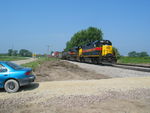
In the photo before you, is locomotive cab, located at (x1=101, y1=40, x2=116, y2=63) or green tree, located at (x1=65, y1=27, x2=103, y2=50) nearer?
locomotive cab, located at (x1=101, y1=40, x2=116, y2=63)

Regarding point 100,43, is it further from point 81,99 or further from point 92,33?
point 92,33

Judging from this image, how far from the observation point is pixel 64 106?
551 centimetres

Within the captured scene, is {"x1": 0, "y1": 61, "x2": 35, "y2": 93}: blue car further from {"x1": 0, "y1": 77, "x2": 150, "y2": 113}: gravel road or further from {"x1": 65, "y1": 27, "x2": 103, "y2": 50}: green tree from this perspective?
{"x1": 65, "y1": 27, "x2": 103, "y2": 50}: green tree

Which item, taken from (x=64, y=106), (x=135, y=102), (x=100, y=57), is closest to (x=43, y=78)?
(x=64, y=106)

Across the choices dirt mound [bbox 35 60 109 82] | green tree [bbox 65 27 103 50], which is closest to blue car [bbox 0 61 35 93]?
dirt mound [bbox 35 60 109 82]

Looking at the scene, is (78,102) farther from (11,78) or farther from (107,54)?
(107,54)

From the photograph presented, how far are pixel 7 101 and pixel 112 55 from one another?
20.5 metres

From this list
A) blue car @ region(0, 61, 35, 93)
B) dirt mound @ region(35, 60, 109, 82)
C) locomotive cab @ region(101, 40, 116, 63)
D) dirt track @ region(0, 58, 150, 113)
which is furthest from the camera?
locomotive cab @ region(101, 40, 116, 63)

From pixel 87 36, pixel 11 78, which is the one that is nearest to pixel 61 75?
pixel 11 78

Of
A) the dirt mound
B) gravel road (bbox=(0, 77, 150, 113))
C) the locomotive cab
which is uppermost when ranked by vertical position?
the locomotive cab

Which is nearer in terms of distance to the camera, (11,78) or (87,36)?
(11,78)

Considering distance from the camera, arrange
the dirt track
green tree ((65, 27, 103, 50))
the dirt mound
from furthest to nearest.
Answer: green tree ((65, 27, 103, 50)), the dirt mound, the dirt track

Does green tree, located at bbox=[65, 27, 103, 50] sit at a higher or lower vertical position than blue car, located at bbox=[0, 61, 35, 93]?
higher

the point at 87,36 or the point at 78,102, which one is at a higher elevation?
the point at 87,36
